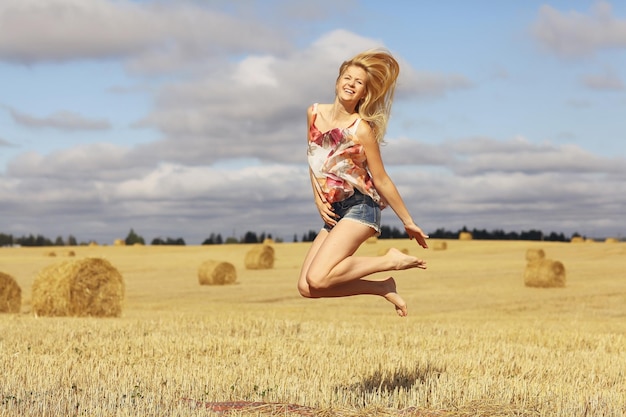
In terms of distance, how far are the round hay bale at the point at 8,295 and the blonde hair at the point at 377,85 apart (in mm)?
15382

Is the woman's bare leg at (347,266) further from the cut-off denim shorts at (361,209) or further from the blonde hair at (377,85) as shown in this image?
the blonde hair at (377,85)

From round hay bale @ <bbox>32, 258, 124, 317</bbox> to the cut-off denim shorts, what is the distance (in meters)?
13.5

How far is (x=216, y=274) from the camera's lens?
33781 mm

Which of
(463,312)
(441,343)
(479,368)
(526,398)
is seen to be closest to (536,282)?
(463,312)

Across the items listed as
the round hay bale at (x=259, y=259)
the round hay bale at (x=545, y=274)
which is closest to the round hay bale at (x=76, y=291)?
the round hay bale at (x=545, y=274)

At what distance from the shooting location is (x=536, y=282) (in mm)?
31734

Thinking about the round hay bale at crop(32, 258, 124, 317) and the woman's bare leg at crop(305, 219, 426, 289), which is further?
the round hay bale at crop(32, 258, 124, 317)

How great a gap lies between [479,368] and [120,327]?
6.36m

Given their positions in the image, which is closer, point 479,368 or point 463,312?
point 479,368

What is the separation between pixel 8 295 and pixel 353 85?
15.6 meters

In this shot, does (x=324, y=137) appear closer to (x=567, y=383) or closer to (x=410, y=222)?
(x=410, y=222)

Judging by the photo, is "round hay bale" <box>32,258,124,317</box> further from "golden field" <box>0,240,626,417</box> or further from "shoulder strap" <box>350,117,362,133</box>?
"shoulder strap" <box>350,117,362,133</box>

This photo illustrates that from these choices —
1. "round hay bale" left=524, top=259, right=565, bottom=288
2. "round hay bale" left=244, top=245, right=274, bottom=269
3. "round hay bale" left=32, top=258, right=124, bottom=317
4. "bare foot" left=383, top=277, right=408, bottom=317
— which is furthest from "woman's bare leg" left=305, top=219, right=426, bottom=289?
"round hay bale" left=244, top=245, right=274, bottom=269

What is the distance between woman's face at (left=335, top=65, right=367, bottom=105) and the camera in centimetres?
720
